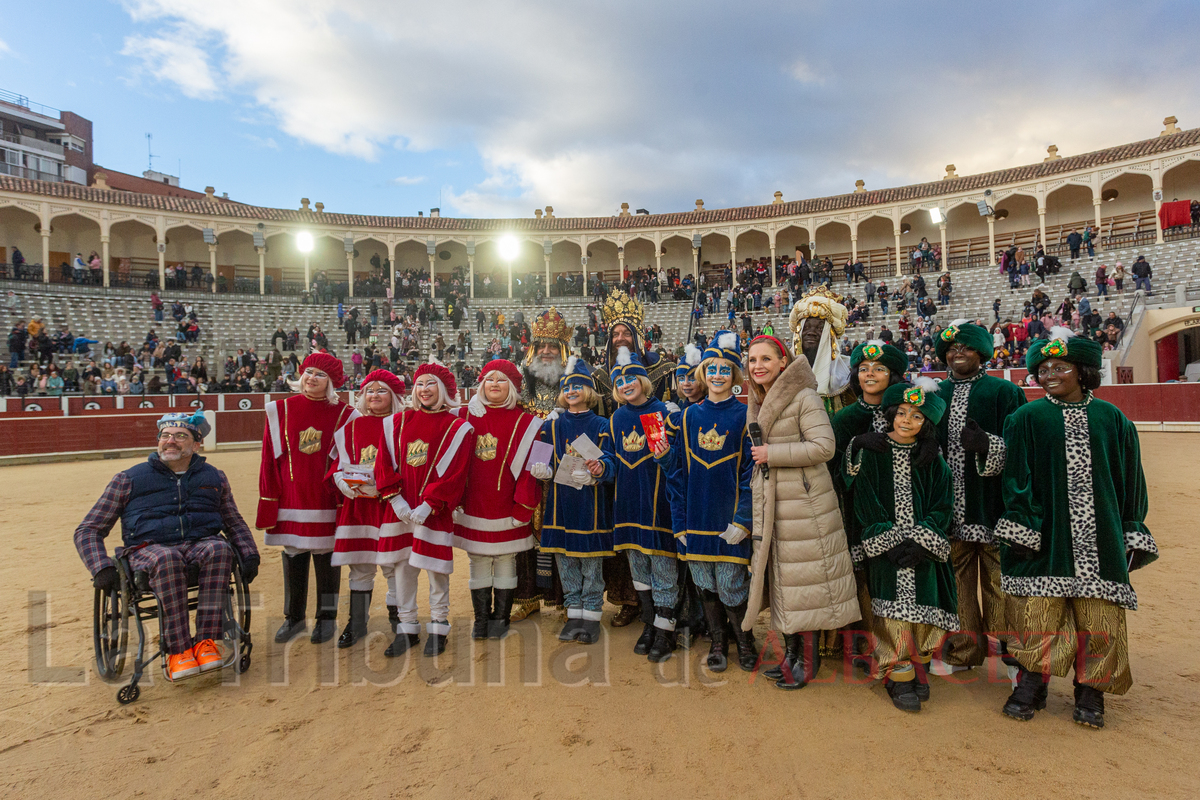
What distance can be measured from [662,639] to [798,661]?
0.79 meters

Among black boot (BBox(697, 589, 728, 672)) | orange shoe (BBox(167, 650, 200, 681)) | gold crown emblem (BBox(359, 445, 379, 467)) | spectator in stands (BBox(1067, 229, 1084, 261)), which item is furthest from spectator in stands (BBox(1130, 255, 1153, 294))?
orange shoe (BBox(167, 650, 200, 681))

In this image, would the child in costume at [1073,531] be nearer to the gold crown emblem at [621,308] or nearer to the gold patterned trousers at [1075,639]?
the gold patterned trousers at [1075,639]

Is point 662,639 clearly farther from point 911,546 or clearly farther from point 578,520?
point 911,546

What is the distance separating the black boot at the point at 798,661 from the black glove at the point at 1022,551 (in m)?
1.10

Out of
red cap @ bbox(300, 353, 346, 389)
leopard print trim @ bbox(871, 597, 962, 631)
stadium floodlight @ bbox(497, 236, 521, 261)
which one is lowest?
leopard print trim @ bbox(871, 597, 962, 631)

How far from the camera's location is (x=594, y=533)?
4.03 metres

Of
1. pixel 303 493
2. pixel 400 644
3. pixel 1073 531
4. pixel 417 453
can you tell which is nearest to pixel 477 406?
pixel 417 453

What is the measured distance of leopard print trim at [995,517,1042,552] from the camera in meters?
2.82

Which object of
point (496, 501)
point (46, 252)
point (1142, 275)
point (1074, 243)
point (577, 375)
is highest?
point (46, 252)

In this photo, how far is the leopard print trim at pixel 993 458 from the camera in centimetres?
300

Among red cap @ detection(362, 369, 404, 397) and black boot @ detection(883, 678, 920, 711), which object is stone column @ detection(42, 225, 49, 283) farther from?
black boot @ detection(883, 678, 920, 711)

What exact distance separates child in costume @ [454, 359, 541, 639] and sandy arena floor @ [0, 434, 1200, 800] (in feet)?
1.11

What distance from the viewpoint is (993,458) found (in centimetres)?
303

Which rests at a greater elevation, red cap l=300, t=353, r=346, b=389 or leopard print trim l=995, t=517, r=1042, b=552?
red cap l=300, t=353, r=346, b=389
